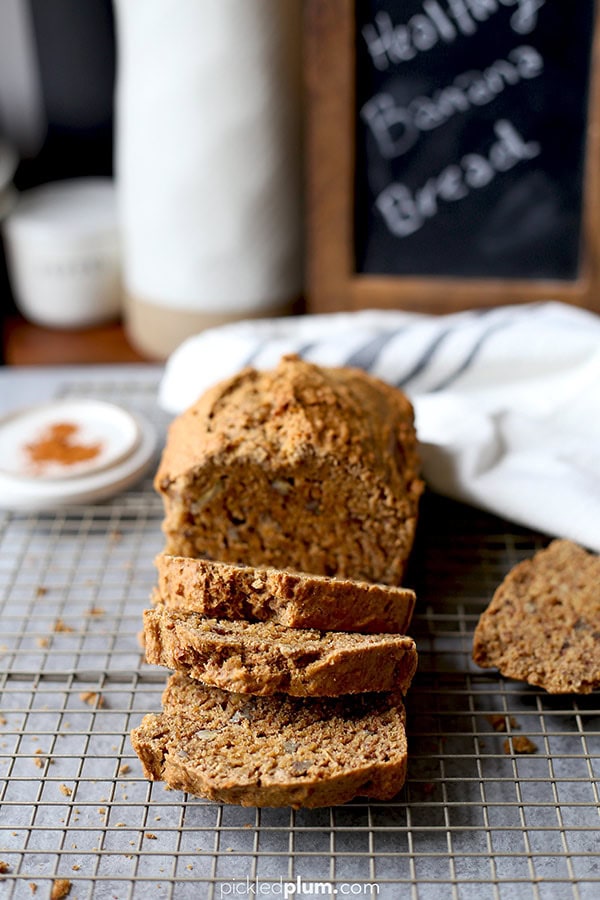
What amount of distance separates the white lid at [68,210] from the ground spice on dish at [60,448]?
102cm

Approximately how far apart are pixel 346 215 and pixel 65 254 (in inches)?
44.5

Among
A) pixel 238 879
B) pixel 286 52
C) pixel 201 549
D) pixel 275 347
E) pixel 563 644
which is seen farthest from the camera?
pixel 286 52

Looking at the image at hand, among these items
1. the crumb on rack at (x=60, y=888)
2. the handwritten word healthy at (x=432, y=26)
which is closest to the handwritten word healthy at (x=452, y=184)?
the handwritten word healthy at (x=432, y=26)

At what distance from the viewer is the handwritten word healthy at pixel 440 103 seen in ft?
11.3

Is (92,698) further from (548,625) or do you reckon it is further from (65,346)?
(65,346)

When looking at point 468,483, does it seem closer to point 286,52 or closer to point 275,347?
point 275,347

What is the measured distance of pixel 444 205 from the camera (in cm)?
367

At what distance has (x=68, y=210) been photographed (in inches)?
164

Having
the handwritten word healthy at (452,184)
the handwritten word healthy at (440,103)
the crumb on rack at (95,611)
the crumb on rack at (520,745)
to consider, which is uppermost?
the handwritten word healthy at (440,103)

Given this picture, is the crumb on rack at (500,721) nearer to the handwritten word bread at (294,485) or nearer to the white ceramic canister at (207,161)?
the handwritten word bread at (294,485)

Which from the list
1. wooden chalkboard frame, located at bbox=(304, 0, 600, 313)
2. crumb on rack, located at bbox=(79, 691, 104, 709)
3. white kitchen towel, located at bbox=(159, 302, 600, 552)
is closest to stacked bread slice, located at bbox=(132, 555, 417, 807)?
crumb on rack, located at bbox=(79, 691, 104, 709)

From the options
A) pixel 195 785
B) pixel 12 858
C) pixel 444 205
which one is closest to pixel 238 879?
pixel 195 785

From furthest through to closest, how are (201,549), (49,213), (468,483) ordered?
(49,213)
(468,483)
(201,549)

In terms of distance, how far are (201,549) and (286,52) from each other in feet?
6.20
